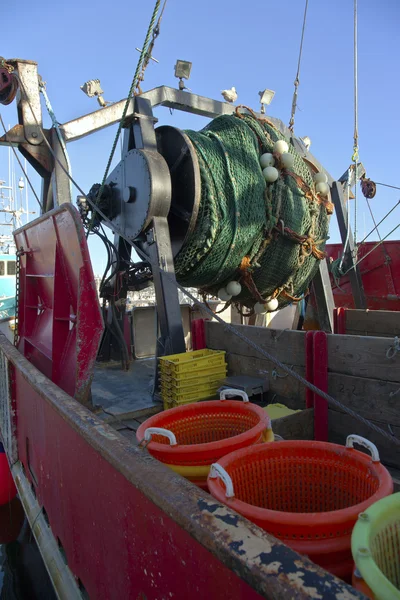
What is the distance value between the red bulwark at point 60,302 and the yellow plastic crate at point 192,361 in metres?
0.74

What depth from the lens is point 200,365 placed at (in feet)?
13.7

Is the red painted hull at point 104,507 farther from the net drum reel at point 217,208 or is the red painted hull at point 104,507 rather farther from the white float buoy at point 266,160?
the white float buoy at point 266,160

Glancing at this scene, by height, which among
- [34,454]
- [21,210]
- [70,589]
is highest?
[21,210]

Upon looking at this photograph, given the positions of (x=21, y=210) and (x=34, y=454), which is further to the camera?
(x=21, y=210)

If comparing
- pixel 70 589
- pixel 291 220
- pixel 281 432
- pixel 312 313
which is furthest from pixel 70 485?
pixel 312 313

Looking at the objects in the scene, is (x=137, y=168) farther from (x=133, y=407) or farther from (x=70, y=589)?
(x=70, y=589)

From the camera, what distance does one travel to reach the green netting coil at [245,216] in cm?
480

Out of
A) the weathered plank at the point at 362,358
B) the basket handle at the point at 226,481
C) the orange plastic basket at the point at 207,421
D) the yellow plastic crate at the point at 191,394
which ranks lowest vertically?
the yellow plastic crate at the point at 191,394

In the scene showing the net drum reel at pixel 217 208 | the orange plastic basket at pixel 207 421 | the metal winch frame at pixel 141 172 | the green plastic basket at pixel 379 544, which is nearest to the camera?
the green plastic basket at pixel 379 544

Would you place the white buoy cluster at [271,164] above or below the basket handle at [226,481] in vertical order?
above

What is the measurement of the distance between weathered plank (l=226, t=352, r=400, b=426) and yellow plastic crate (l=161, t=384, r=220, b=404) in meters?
0.39

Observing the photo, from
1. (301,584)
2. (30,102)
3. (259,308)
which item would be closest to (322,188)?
(259,308)

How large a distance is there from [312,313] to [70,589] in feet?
18.8

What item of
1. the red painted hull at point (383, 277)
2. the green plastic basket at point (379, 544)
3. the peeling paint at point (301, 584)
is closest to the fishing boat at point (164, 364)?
the peeling paint at point (301, 584)
